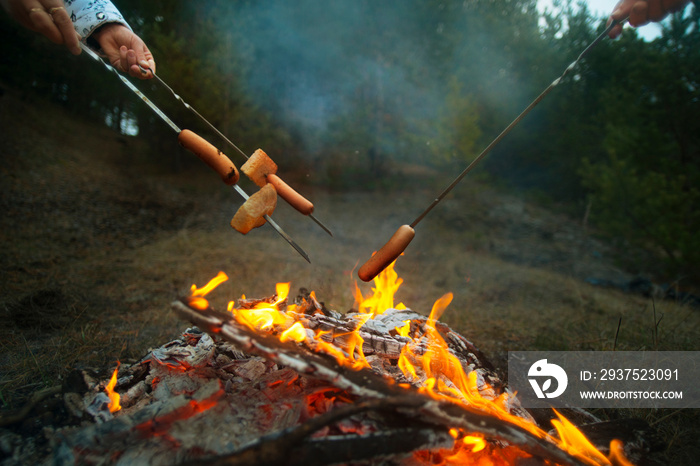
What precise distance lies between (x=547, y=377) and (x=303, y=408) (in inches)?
84.0

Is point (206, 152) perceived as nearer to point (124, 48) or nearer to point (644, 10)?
point (124, 48)

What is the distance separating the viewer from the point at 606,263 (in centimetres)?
891

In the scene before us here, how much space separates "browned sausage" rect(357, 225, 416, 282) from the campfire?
1.34 ft

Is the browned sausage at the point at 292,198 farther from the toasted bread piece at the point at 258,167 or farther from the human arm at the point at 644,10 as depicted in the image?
the human arm at the point at 644,10

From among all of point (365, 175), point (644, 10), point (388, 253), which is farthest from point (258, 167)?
point (365, 175)

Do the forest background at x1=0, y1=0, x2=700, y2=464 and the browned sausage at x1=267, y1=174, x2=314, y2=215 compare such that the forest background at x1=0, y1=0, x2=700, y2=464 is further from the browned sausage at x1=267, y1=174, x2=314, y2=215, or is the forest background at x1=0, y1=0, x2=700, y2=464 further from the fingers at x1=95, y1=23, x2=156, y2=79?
the fingers at x1=95, y1=23, x2=156, y2=79

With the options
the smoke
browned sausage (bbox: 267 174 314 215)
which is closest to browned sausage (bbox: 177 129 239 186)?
browned sausage (bbox: 267 174 314 215)

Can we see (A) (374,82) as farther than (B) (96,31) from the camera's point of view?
Yes

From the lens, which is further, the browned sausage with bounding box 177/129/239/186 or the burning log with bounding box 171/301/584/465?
the browned sausage with bounding box 177/129/239/186

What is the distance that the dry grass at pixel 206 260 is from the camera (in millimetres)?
3148

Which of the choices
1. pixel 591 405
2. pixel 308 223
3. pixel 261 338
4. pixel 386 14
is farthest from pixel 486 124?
pixel 261 338

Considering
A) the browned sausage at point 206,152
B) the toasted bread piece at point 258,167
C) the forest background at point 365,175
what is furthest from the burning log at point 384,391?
the forest background at point 365,175

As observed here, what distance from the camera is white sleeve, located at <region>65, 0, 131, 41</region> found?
2.38 meters

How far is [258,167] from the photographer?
7.47 ft
